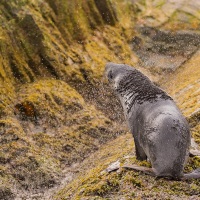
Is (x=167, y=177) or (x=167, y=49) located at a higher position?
(x=167, y=177)

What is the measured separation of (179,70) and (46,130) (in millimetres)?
6298

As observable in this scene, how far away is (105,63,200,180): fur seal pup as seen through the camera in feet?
16.3

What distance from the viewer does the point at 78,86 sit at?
11367 millimetres

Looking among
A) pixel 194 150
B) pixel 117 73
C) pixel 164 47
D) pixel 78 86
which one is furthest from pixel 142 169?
pixel 164 47

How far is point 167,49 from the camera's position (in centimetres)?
1486

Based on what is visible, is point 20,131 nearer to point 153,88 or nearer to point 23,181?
point 23,181

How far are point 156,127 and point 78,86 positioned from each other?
6460 millimetres

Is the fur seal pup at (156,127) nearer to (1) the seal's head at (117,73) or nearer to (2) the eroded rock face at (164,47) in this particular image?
(1) the seal's head at (117,73)

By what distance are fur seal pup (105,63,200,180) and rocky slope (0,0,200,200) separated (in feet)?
1.07

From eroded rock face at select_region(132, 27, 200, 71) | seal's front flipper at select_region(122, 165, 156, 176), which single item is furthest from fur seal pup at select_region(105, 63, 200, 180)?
eroded rock face at select_region(132, 27, 200, 71)

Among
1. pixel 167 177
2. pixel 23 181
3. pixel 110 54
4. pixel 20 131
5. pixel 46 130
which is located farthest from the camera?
pixel 110 54

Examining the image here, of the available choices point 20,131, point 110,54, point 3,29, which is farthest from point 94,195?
point 110,54

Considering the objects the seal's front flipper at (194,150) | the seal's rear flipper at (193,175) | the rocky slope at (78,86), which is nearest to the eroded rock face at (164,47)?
the rocky slope at (78,86)

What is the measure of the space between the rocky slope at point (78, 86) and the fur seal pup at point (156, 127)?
0.33 m
